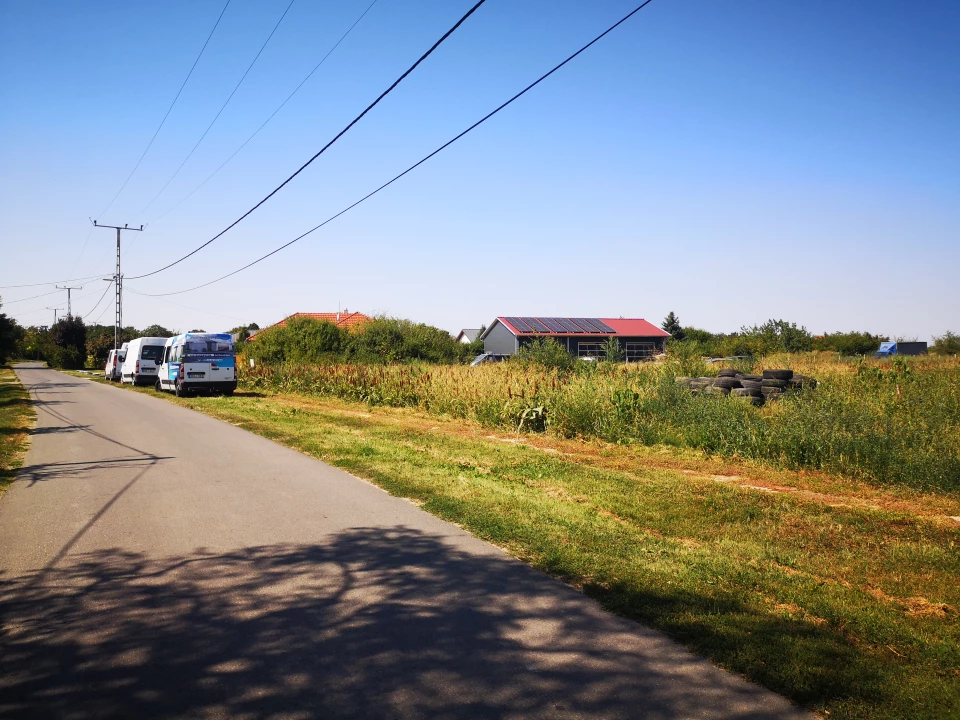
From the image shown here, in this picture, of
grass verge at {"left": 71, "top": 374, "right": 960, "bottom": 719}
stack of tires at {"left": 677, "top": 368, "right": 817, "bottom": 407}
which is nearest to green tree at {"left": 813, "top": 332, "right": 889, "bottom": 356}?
stack of tires at {"left": 677, "top": 368, "right": 817, "bottom": 407}

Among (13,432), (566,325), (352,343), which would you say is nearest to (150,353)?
(352,343)

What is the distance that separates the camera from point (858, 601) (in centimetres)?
499

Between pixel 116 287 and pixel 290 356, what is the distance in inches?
1025

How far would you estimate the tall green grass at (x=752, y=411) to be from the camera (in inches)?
372

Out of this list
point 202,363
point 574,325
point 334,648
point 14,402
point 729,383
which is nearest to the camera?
point 334,648

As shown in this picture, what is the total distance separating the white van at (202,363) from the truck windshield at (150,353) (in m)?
8.33

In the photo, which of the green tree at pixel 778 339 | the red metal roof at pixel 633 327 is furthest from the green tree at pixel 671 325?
the green tree at pixel 778 339

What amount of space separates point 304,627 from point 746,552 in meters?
4.01

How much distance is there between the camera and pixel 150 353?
120 ft

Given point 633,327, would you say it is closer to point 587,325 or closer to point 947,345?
point 587,325

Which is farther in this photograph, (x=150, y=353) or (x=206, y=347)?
(x=150, y=353)

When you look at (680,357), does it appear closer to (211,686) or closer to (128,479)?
(128,479)

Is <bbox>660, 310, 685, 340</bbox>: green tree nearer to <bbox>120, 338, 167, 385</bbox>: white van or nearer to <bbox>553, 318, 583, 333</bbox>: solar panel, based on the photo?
<bbox>553, 318, 583, 333</bbox>: solar panel

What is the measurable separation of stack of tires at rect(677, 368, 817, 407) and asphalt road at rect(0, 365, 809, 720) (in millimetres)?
8660
